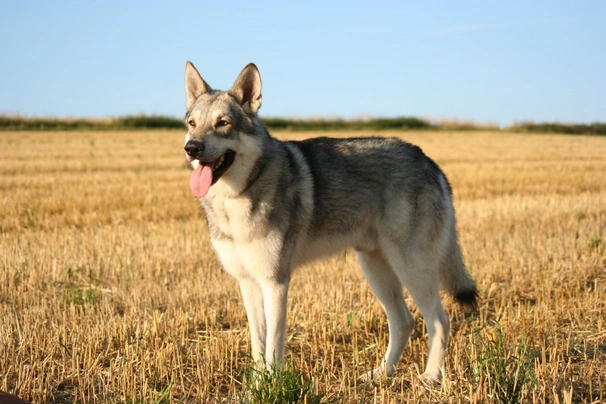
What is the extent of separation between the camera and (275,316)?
5.14m

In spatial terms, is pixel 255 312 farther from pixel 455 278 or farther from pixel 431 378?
pixel 455 278

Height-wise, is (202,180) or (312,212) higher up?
(202,180)

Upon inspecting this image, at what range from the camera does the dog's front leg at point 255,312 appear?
5473mm

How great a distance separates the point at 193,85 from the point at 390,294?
2521 millimetres

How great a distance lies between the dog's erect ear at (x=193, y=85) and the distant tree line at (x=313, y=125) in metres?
42.4

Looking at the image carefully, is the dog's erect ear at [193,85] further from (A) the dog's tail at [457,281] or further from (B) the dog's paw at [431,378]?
(B) the dog's paw at [431,378]

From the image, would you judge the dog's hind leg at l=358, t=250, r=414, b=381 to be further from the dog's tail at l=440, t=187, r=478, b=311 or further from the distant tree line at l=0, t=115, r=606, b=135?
the distant tree line at l=0, t=115, r=606, b=135

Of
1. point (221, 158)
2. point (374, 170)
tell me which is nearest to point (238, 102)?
point (221, 158)

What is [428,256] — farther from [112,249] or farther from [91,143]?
[91,143]

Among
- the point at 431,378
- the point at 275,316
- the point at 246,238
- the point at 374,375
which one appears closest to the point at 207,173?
the point at 246,238

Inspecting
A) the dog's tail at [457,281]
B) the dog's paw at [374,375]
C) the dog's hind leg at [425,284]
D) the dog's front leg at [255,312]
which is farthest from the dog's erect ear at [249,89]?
the dog's paw at [374,375]

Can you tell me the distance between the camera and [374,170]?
5898 mm

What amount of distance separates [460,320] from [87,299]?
3.98 m

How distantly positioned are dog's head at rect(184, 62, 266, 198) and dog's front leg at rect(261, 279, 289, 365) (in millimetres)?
819
